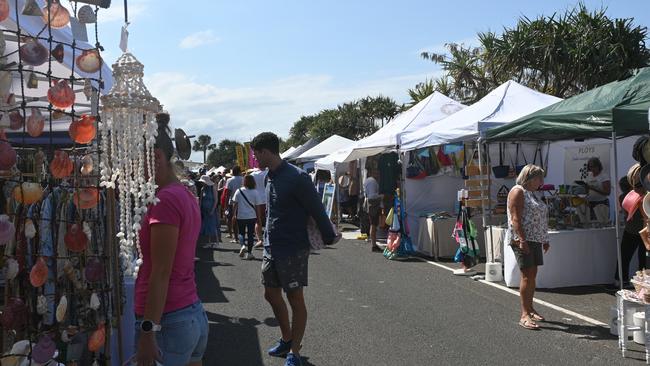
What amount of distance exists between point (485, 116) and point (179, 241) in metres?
7.67

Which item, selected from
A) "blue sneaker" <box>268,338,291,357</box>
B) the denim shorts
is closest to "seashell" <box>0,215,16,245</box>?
the denim shorts

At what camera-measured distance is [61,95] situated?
2.33 metres

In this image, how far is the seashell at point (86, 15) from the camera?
249 centimetres

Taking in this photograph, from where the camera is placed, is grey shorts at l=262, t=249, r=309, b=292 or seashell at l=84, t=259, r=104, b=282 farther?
grey shorts at l=262, t=249, r=309, b=292

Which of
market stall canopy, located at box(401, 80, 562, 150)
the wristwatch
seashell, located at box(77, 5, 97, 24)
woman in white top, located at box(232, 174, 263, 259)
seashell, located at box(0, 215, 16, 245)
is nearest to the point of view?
seashell, located at box(0, 215, 16, 245)

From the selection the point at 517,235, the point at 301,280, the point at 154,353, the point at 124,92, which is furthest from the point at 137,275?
the point at 517,235

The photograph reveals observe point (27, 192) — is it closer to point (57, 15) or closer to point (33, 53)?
point (33, 53)

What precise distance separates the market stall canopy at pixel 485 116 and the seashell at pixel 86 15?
717 cm

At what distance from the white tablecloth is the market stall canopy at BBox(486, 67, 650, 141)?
4.64 ft

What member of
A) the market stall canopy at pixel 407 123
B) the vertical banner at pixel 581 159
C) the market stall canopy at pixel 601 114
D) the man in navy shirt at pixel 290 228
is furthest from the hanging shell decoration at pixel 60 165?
the vertical banner at pixel 581 159

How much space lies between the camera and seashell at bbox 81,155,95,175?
2785 mm

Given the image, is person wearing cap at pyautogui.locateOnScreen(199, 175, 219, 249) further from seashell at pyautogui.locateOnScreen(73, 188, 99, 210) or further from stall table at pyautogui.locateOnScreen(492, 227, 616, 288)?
seashell at pyautogui.locateOnScreen(73, 188, 99, 210)

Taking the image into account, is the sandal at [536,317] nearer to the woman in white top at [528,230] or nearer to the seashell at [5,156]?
the woman in white top at [528,230]

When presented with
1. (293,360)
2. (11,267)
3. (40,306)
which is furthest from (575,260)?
(11,267)
